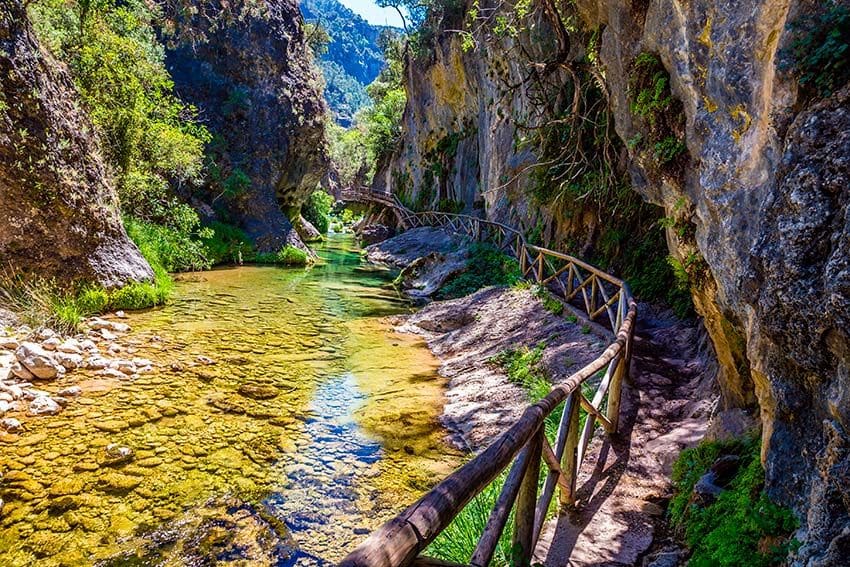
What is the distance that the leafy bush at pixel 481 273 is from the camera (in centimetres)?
1465

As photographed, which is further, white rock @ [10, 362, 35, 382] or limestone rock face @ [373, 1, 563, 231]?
limestone rock face @ [373, 1, 563, 231]

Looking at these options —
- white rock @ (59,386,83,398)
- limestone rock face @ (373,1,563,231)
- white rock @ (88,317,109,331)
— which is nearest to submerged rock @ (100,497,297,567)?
white rock @ (59,386,83,398)

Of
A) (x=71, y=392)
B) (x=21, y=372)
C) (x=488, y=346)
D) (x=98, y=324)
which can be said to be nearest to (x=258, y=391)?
(x=71, y=392)

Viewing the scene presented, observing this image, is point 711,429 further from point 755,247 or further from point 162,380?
point 162,380

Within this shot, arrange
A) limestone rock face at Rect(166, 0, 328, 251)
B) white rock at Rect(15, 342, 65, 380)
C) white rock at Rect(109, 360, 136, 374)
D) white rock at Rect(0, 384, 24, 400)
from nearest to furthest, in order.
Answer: white rock at Rect(0, 384, 24, 400) < white rock at Rect(15, 342, 65, 380) < white rock at Rect(109, 360, 136, 374) < limestone rock face at Rect(166, 0, 328, 251)

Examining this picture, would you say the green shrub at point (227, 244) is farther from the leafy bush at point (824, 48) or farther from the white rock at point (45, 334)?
the leafy bush at point (824, 48)

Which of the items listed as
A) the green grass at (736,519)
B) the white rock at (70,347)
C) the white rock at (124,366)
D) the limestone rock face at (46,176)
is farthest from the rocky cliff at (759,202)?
the limestone rock face at (46,176)

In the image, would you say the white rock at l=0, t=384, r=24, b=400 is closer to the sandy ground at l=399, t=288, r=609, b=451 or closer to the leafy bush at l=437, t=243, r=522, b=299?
the sandy ground at l=399, t=288, r=609, b=451

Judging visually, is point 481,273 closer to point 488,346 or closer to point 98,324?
point 488,346

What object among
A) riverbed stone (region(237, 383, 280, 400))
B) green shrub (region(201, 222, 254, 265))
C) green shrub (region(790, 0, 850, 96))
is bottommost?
riverbed stone (region(237, 383, 280, 400))

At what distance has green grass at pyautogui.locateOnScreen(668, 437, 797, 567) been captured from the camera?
8.63 ft

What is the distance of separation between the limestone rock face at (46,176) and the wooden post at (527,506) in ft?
37.1

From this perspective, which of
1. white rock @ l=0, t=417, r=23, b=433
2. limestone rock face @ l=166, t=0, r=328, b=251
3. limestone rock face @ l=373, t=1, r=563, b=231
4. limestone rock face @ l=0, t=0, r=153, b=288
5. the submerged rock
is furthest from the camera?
limestone rock face @ l=166, t=0, r=328, b=251

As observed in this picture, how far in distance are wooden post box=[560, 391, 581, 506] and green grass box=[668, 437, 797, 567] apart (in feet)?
2.66
